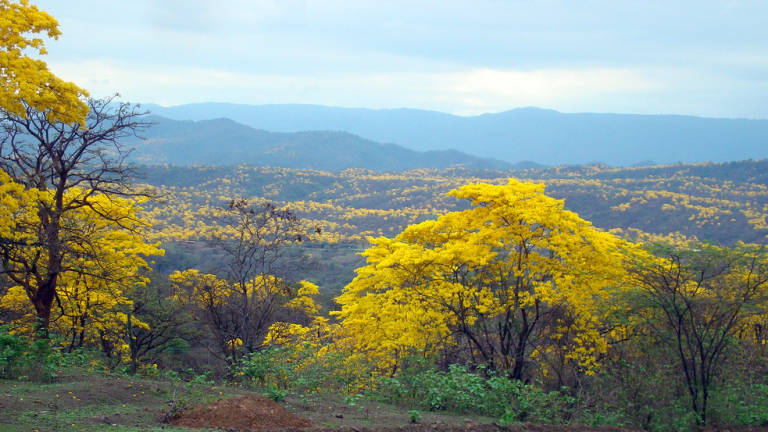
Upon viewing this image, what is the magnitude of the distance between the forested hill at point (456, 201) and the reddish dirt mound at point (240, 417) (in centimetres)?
7268

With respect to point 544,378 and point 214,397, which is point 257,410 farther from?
point 544,378

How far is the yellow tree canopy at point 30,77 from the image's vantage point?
401 inches

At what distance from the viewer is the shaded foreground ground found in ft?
24.5

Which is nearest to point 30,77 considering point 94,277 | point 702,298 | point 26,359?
point 26,359

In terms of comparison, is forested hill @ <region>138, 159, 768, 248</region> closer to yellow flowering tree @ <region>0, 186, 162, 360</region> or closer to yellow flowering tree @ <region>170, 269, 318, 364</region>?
yellow flowering tree @ <region>170, 269, 318, 364</region>

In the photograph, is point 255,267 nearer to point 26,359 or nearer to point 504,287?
point 504,287

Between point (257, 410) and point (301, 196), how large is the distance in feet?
488

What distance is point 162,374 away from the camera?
1127cm

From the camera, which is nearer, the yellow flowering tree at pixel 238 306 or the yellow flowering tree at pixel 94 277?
the yellow flowering tree at pixel 94 277

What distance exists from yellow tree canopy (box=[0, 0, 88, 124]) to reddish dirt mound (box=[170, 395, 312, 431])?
6.35 m

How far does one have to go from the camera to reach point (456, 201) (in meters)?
125

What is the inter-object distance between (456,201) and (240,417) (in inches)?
4658

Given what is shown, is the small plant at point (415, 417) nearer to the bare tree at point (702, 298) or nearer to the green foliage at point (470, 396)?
the green foliage at point (470, 396)

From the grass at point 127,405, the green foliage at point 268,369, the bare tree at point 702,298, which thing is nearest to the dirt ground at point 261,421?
the grass at point 127,405
